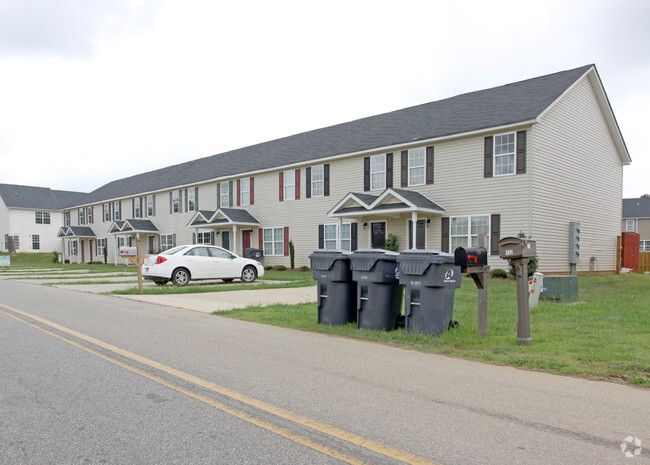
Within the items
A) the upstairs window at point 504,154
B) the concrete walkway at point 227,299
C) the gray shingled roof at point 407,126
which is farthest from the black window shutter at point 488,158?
the concrete walkway at point 227,299

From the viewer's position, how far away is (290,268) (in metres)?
27.8

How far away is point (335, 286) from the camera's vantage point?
8984 millimetres

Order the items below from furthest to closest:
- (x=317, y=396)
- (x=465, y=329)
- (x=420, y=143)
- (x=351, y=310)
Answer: (x=420, y=143)
(x=351, y=310)
(x=465, y=329)
(x=317, y=396)

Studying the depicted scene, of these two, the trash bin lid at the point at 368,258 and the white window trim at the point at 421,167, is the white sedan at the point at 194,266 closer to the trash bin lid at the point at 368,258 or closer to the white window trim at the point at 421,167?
the white window trim at the point at 421,167

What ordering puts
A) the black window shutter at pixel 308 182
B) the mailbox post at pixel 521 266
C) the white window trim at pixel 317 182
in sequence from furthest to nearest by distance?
the black window shutter at pixel 308 182 → the white window trim at pixel 317 182 → the mailbox post at pixel 521 266

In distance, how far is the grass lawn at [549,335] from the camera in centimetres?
608

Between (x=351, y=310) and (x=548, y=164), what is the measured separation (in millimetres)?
13976

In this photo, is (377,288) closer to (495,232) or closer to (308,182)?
(495,232)

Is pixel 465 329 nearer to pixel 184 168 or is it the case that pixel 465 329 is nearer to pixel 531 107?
pixel 531 107

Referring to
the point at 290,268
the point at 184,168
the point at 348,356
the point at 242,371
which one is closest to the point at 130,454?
the point at 242,371

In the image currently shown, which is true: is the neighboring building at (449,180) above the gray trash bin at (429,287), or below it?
above

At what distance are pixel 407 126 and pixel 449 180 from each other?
4.34 metres

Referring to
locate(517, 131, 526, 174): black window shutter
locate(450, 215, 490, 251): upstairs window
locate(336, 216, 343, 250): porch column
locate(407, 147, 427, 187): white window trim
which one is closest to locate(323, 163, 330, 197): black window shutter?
locate(336, 216, 343, 250): porch column

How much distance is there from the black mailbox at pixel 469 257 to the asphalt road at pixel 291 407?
1.46 meters
